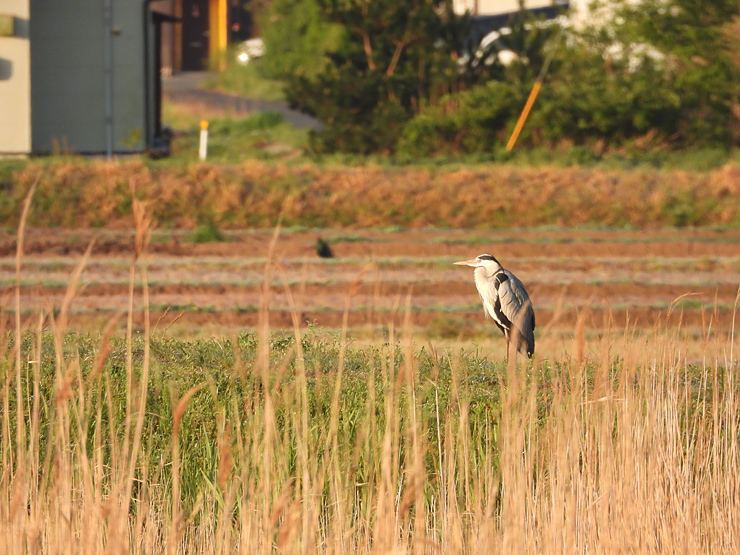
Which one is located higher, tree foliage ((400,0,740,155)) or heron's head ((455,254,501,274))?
tree foliage ((400,0,740,155))

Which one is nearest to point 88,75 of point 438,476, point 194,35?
point 438,476

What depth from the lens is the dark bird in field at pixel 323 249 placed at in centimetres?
1440

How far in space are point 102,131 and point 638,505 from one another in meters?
18.6

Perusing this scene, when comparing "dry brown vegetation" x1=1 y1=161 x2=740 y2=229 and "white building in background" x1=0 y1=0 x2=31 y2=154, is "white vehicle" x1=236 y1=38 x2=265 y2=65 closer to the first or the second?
"white building in background" x1=0 y1=0 x2=31 y2=154

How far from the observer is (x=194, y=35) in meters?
50.6

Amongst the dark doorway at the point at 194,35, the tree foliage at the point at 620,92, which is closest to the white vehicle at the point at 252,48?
the dark doorway at the point at 194,35

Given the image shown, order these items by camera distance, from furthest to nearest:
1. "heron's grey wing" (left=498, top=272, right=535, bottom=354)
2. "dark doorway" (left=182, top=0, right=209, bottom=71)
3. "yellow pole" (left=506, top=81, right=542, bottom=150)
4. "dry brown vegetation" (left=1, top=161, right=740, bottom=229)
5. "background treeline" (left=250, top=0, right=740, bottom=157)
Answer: "dark doorway" (left=182, top=0, right=209, bottom=71), "background treeline" (left=250, top=0, right=740, bottom=157), "yellow pole" (left=506, top=81, right=542, bottom=150), "dry brown vegetation" (left=1, top=161, right=740, bottom=229), "heron's grey wing" (left=498, top=272, right=535, bottom=354)

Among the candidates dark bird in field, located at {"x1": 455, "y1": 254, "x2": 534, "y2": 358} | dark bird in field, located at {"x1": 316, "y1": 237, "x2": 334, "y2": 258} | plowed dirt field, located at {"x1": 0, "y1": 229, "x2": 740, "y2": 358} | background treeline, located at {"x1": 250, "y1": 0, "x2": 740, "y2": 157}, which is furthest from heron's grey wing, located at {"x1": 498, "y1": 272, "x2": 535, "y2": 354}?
background treeline, located at {"x1": 250, "y1": 0, "x2": 740, "y2": 157}

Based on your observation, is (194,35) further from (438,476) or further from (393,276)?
(438,476)

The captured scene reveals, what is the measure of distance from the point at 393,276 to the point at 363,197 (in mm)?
5196

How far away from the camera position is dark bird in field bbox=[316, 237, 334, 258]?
567 inches

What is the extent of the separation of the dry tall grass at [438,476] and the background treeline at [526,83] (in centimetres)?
1910

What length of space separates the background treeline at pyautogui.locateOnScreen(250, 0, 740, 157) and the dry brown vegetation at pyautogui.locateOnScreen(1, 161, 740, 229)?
16.7ft

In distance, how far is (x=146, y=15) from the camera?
21.6 meters
